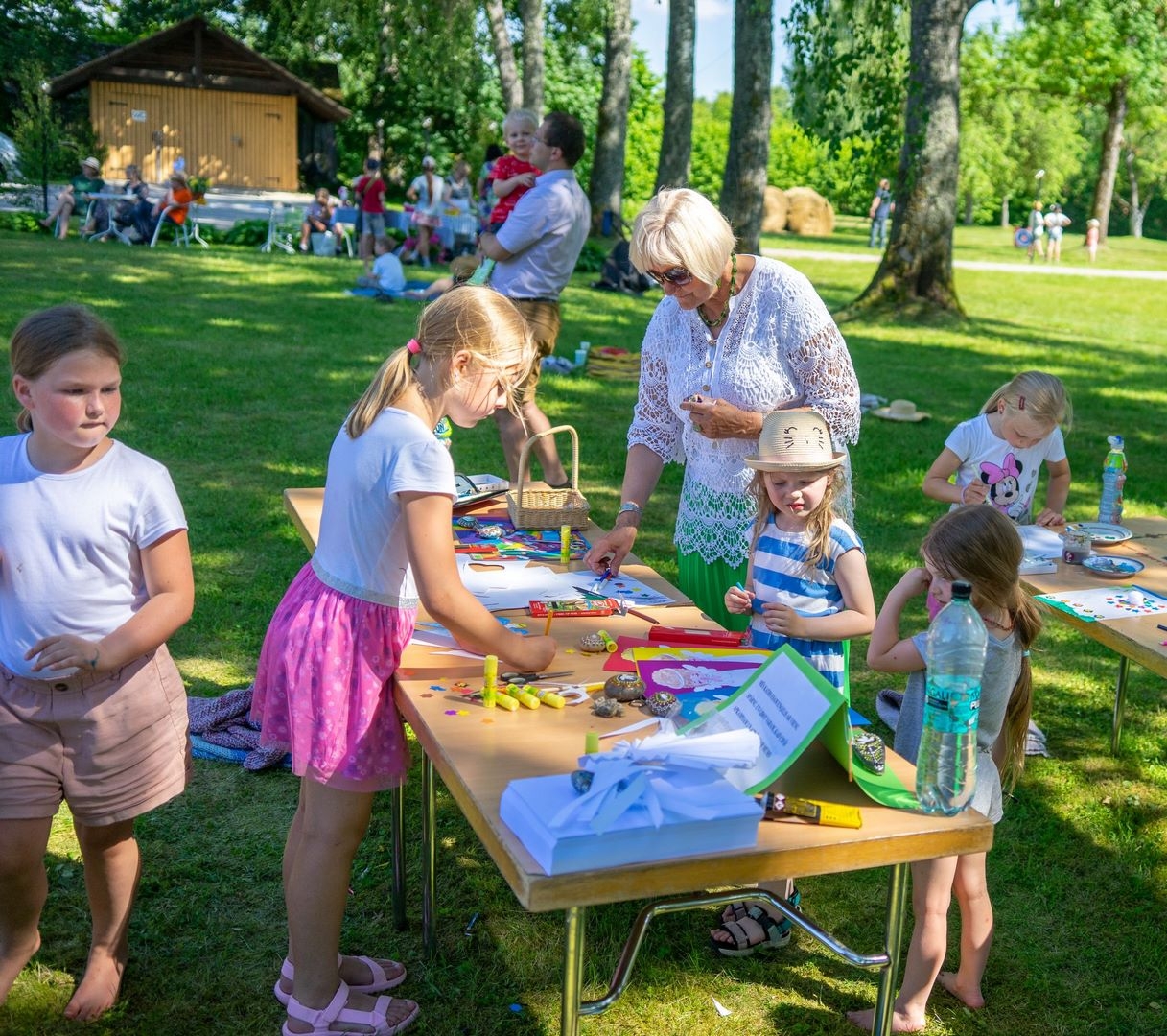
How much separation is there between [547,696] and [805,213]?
3623 centimetres

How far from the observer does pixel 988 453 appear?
168 inches

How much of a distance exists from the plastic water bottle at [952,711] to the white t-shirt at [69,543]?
1.56 meters

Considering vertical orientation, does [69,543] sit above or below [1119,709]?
above

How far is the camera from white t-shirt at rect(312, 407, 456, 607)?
93.9 inches

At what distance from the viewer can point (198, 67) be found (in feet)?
100

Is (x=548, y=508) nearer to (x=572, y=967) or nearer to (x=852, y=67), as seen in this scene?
(x=572, y=967)

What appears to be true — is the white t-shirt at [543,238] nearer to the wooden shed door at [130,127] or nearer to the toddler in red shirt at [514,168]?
the toddler in red shirt at [514,168]

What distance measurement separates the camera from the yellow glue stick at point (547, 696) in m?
2.38

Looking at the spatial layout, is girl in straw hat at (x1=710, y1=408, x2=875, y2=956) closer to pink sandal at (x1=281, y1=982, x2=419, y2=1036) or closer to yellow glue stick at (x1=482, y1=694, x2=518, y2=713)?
yellow glue stick at (x1=482, y1=694, x2=518, y2=713)

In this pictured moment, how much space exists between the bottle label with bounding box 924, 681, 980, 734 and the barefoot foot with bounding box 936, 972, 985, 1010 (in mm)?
1286

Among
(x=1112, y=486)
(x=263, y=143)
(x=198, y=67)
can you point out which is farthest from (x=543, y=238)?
(x=263, y=143)

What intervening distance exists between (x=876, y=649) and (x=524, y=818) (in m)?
1.24

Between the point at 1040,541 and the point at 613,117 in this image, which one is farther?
the point at 613,117

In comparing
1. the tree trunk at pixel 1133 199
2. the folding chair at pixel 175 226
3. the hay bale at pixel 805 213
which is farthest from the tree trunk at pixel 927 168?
the tree trunk at pixel 1133 199
